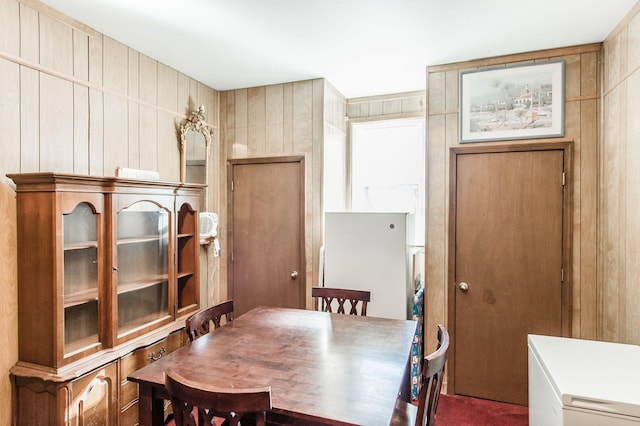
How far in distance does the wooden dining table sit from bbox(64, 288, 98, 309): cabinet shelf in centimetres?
76

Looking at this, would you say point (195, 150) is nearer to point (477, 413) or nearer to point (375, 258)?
point (375, 258)

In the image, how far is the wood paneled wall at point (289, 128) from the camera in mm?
3496

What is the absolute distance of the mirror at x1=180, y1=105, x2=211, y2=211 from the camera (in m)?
3.34

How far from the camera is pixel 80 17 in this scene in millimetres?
2373

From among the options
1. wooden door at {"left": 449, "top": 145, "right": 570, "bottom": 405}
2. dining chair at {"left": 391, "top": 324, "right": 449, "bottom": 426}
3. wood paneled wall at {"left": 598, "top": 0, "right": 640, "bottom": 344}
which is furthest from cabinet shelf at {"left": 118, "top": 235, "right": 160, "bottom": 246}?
wood paneled wall at {"left": 598, "top": 0, "right": 640, "bottom": 344}

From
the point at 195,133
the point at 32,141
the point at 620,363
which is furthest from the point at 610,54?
the point at 32,141

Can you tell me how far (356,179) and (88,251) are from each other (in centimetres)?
268

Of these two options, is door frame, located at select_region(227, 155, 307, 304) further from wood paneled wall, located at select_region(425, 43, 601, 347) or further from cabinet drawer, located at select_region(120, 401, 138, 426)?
wood paneled wall, located at select_region(425, 43, 601, 347)

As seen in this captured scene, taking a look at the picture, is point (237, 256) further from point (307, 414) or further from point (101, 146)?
point (307, 414)

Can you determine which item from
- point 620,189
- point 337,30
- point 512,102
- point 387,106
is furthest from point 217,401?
point 387,106

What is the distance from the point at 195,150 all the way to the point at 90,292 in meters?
1.65

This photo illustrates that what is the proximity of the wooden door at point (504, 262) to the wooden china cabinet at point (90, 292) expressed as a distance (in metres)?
2.30

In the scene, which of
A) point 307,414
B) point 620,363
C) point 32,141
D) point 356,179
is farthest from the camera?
point 356,179

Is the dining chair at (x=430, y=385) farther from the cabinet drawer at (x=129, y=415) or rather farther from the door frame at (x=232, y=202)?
the door frame at (x=232, y=202)
